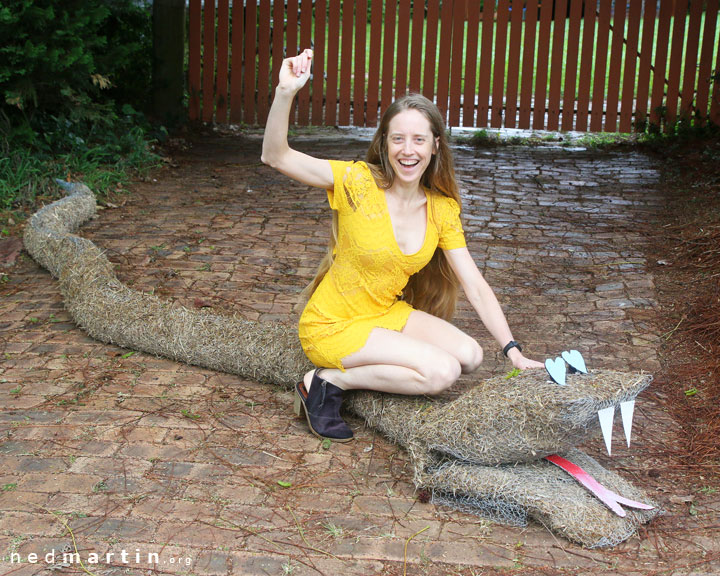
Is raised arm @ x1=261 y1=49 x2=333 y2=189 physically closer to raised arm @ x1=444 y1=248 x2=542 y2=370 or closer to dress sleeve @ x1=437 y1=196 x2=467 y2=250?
dress sleeve @ x1=437 y1=196 x2=467 y2=250

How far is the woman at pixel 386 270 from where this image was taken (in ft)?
10.9

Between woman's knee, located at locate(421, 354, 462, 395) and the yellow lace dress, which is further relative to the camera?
the yellow lace dress

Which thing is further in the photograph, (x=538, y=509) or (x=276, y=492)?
(x=276, y=492)

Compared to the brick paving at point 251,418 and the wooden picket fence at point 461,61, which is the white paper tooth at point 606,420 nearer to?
the brick paving at point 251,418

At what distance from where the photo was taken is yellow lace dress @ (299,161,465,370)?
339 cm

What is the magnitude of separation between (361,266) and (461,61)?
6.25 meters

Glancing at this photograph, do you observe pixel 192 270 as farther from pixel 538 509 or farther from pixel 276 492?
pixel 538 509

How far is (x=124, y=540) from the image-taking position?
2.68 m

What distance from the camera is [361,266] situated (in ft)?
11.3

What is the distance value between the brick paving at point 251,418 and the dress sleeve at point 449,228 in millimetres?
789

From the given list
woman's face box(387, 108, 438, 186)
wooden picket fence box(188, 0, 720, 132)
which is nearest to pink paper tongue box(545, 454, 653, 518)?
woman's face box(387, 108, 438, 186)

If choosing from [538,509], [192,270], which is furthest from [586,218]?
[538,509]

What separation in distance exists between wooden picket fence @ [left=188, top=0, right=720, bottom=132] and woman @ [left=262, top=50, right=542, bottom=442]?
5.68 m

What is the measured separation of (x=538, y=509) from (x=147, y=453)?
4.99ft
